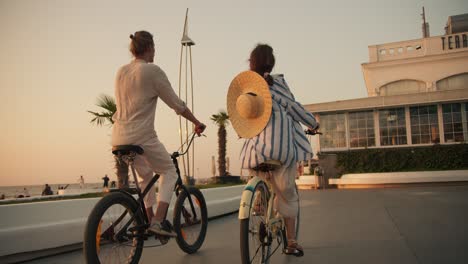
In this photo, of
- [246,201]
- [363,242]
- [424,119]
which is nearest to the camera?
[246,201]

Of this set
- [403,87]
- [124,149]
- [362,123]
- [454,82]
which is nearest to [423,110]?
[362,123]

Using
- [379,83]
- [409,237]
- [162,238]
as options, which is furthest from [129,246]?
[379,83]

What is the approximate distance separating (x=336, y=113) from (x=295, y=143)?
24.8 metres

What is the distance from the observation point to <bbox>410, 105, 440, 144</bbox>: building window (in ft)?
85.2

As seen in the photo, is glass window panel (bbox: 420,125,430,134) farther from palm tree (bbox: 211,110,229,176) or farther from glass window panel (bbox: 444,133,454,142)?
palm tree (bbox: 211,110,229,176)

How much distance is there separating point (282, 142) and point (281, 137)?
0.16ft

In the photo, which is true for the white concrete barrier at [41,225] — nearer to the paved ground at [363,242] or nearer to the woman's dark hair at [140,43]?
the paved ground at [363,242]

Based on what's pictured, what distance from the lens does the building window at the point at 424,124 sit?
1022 inches

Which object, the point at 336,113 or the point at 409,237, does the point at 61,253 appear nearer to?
the point at 409,237

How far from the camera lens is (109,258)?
10.9 feet

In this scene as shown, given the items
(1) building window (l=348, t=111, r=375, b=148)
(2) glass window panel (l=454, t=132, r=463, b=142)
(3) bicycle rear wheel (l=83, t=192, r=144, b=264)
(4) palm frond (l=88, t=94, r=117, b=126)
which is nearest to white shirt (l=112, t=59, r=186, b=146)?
(3) bicycle rear wheel (l=83, t=192, r=144, b=264)

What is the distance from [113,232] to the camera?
3.31 metres

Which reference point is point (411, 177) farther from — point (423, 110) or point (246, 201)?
point (246, 201)

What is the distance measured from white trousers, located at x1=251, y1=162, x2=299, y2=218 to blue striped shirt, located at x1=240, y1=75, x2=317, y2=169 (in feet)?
0.35
